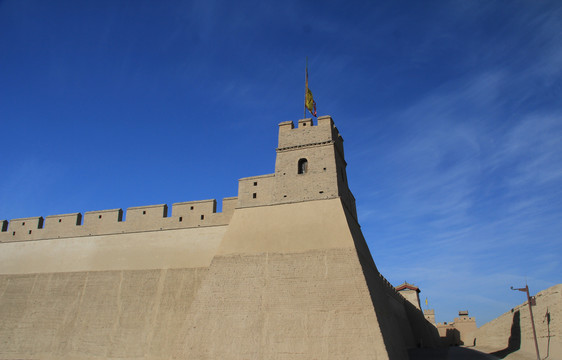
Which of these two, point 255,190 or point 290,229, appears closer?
point 290,229

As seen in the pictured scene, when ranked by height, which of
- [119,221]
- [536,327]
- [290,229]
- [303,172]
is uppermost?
[303,172]

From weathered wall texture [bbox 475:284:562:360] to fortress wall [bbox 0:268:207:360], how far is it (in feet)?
46.4

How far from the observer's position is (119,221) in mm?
19766

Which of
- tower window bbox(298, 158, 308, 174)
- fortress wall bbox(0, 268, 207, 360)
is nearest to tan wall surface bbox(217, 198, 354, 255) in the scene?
tower window bbox(298, 158, 308, 174)

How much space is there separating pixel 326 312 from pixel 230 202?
7.40 m

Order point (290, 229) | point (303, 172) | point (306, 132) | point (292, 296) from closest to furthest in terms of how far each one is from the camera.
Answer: point (292, 296), point (290, 229), point (303, 172), point (306, 132)

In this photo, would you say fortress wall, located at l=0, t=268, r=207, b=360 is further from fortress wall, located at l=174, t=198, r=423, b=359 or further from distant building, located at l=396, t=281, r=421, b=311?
distant building, located at l=396, t=281, r=421, b=311

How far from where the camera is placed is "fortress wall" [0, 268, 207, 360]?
1612 centimetres

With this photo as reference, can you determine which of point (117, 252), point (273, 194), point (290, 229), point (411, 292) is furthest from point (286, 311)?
point (411, 292)

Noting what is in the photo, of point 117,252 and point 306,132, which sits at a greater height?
point 306,132

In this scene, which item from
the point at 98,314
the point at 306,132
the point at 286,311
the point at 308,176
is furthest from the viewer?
the point at 306,132

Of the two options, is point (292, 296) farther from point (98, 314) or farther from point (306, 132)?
point (98, 314)

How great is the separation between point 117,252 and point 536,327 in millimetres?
19367

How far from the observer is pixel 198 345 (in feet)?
44.9
